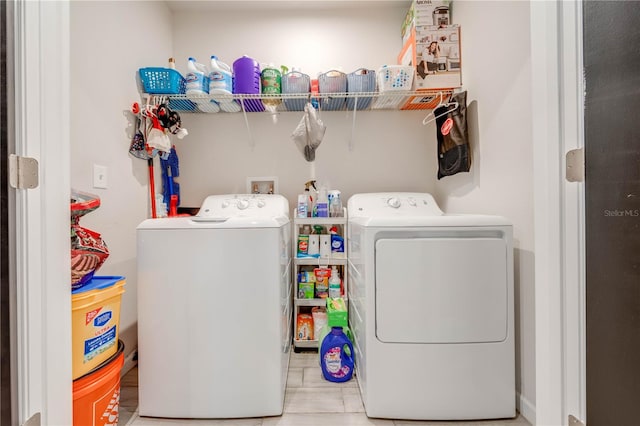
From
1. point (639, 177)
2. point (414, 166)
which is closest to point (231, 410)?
point (639, 177)

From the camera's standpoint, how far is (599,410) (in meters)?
0.72

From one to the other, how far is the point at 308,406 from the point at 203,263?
89 centimetres

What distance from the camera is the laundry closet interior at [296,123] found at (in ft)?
4.42

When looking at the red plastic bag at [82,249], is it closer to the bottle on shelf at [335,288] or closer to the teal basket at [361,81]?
the bottle on shelf at [335,288]

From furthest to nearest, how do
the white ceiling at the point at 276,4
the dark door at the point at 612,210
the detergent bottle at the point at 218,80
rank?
the white ceiling at the point at 276,4 < the detergent bottle at the point at 218,80 < the dark door at the point at 612,210

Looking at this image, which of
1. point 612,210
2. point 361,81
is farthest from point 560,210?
point 361,81

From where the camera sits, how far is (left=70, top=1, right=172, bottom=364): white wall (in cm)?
137

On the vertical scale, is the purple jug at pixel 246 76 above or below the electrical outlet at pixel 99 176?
above

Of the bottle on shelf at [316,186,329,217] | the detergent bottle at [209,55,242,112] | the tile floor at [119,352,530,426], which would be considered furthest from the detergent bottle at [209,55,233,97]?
the tile floor at [119,352,530,426]

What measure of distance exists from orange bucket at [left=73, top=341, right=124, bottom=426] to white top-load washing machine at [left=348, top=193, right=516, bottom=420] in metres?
1.10

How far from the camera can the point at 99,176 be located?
148 cm

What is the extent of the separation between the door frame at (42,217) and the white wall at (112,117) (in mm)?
578

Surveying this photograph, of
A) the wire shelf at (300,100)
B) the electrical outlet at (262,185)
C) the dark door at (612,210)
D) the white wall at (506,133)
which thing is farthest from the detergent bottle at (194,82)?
the dark door at (612,210)

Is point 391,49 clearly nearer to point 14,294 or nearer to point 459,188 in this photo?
point 459,188
